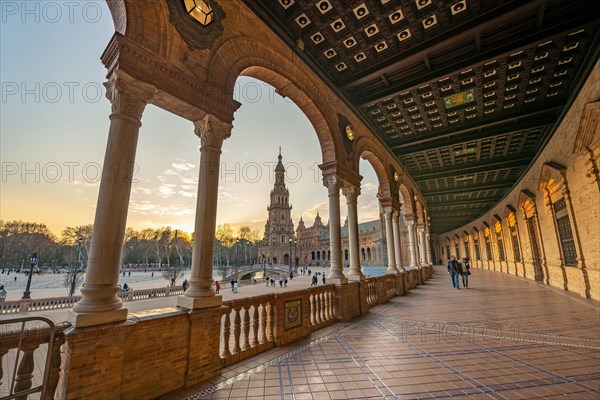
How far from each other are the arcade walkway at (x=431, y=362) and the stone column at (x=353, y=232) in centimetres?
167

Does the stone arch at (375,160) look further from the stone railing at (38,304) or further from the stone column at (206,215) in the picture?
the stone railing at (38,304)

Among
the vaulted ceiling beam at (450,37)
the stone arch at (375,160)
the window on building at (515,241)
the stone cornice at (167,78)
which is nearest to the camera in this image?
the stone cornice at (167,78)

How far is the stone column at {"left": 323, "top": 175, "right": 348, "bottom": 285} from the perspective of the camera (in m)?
7.45

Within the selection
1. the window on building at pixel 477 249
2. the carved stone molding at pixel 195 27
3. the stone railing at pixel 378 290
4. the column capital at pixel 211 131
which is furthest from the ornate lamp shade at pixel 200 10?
the window on building at pixel 477 249

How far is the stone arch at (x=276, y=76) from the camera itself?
499cm

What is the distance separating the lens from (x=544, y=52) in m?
7.24

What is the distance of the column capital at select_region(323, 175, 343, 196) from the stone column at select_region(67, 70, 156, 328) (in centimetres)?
546

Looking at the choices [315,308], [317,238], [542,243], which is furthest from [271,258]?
[315,308]

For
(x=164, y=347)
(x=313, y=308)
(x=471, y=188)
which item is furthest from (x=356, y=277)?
(x=471, y=188)

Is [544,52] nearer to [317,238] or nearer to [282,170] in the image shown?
[282,170]

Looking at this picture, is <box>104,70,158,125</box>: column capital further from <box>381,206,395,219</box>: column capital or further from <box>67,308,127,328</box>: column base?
<box>381,206,395,219</box>: column capital

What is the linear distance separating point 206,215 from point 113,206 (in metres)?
1.34

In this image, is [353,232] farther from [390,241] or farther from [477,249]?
[477,249]

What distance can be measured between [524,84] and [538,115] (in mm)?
2827
